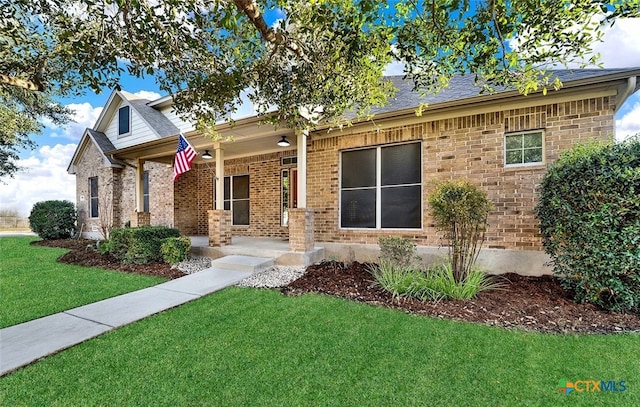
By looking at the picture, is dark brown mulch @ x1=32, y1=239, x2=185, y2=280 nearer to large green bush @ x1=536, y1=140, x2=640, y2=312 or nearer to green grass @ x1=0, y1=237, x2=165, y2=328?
green grass @ x1=0, y1=237, x2=165, y2=328

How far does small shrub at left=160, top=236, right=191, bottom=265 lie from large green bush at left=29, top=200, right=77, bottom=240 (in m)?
9.84

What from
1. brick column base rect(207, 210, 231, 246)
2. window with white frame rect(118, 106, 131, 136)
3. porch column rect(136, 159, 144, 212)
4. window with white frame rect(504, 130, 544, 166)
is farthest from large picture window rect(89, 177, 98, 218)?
window with white frame rect(504, 130, 544, 166)

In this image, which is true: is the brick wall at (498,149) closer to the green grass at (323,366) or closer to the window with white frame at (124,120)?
the green grass at (323,366)

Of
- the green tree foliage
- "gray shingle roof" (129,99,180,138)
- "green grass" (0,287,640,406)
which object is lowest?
"green grass" (0,287,640,406)

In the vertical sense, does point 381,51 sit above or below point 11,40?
below

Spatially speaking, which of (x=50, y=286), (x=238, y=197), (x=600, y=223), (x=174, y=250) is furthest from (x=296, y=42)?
(x=238, y=197)

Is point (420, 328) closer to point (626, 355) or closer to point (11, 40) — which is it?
point (626, 355)

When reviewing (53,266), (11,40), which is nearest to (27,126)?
(53,266)

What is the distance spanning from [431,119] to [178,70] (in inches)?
201

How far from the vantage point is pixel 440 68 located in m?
4.32

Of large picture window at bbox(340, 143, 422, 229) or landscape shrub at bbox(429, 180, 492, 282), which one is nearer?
landscape shrub at bbox(429, 180, 492, 282)

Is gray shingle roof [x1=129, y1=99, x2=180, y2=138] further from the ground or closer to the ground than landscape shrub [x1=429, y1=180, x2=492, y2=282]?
further from the ground

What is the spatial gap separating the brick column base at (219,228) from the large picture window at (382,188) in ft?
10.5

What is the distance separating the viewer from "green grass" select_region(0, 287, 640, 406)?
2434mm
